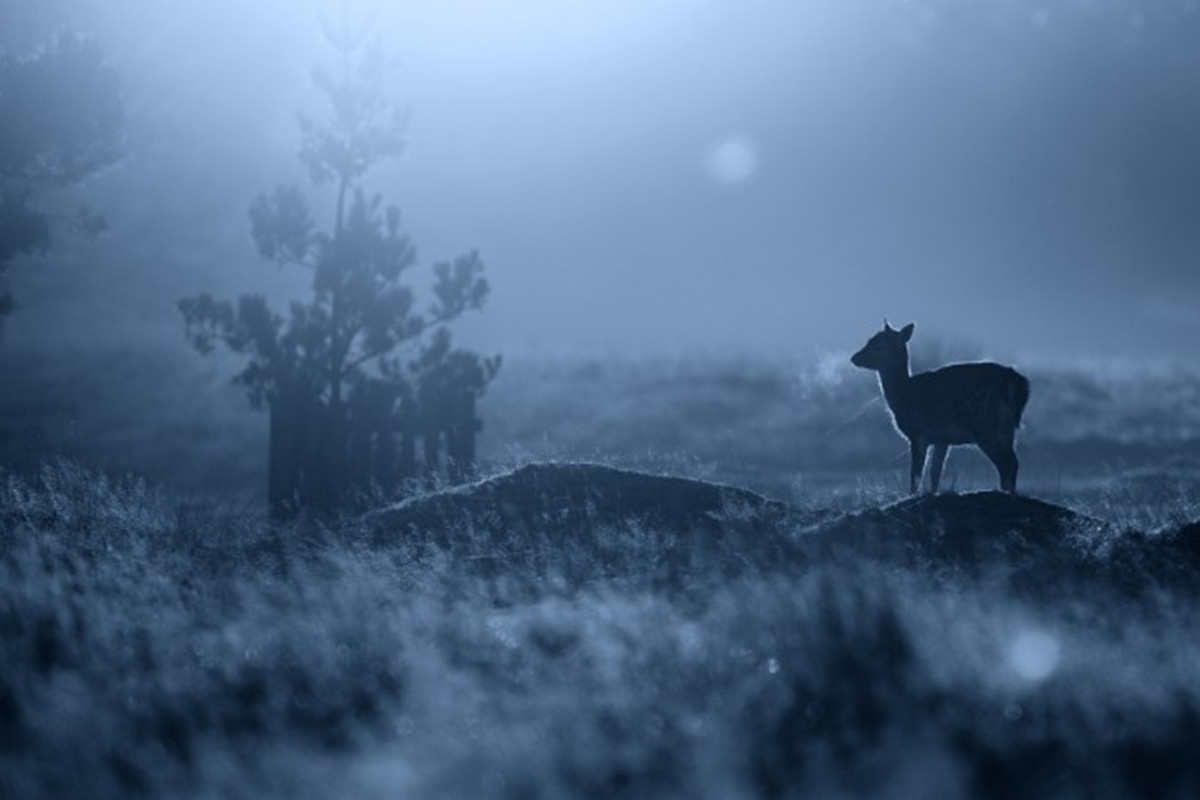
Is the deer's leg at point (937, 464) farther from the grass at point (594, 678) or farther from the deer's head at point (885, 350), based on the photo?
the grass at point (594, 678)

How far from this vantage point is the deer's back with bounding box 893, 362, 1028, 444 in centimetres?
1598

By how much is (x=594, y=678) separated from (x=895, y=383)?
9268 millimetres

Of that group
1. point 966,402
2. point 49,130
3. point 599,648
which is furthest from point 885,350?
point 49,130

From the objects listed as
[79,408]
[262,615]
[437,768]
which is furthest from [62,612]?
[79,408]

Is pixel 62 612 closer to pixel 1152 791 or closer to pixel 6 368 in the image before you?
pixel 1152 791

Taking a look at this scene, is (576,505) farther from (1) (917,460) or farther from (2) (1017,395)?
(2) (1017,395)

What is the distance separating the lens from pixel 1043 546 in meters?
12.5

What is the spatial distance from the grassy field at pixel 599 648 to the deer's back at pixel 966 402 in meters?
1.03

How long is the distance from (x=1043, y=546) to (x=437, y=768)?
674 cm

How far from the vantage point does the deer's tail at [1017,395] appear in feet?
52.5

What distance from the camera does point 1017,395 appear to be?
1611 centimetres

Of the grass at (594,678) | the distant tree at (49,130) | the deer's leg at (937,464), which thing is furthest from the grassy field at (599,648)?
the distant tree at (49,130)

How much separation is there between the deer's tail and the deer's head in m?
1.27

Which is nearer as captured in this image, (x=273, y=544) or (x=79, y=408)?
(x=273, y=544)
